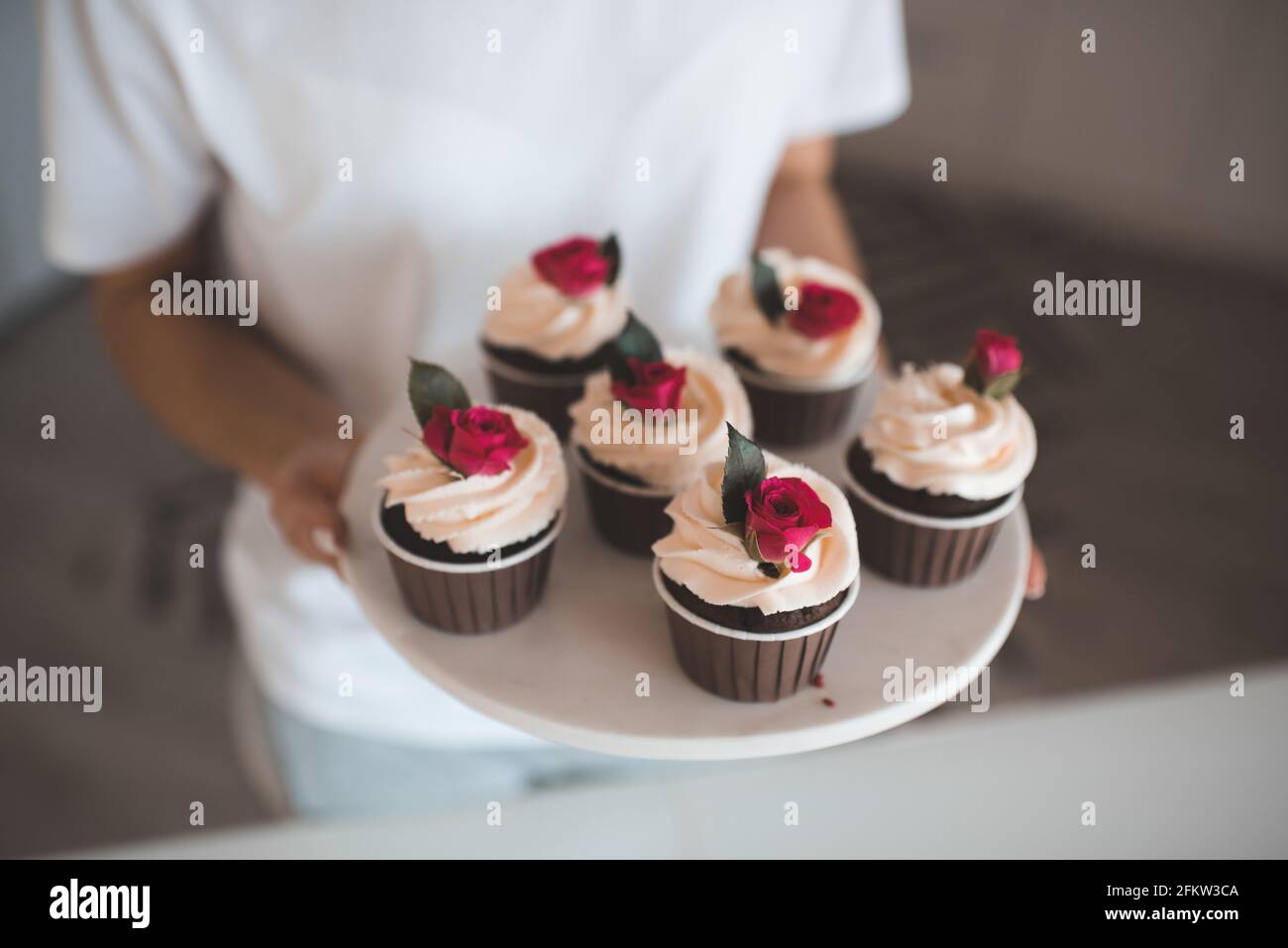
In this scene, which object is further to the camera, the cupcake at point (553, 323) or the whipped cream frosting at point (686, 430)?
the cupcake at point (553, 323)

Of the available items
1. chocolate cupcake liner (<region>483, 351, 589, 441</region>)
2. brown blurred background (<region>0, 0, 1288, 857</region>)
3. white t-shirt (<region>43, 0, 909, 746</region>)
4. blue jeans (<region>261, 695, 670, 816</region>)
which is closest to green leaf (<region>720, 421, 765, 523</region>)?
chocolate cupcake liner (<region>483, 351, 589, 441</region>)

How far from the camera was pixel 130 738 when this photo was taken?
279cm

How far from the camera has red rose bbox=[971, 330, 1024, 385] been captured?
3.99 ft

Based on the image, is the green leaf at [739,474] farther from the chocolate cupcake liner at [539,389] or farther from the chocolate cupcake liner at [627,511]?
the chocolate cupcake liner at [539,389]

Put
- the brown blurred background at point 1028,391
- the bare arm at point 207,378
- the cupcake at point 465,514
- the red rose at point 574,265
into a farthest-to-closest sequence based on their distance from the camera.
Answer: the brown blurred background at point 1028,391
the bare arm at point 207,378
the red rose at point 574,265
the cupcake at point 465,514

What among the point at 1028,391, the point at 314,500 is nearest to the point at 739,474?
the point at 314,500

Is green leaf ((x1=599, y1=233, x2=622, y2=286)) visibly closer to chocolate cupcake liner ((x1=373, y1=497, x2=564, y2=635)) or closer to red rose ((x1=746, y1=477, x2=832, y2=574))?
chocolate cupcake liner ((x1=373, y1=497, x2=564, y2=635))

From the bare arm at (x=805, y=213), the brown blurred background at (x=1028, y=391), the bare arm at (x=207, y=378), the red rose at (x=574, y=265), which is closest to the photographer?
the red rose at (x=574, y=265)

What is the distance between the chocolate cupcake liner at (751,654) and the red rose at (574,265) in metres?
0.45

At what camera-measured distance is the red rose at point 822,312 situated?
54.2 inches

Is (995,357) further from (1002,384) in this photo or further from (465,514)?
(465,514)

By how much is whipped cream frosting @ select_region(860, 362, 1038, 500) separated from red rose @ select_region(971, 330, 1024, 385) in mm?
31

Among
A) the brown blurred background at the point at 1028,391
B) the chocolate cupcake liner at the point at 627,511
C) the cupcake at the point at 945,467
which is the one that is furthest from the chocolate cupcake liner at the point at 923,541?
the brown blurred background at the point at 1028,391
